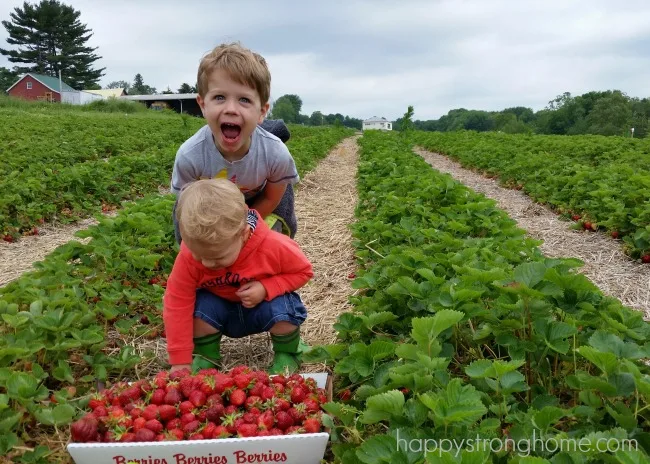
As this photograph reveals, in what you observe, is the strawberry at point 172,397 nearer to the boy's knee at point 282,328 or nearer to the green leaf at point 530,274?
the boy's knee at point 282,328

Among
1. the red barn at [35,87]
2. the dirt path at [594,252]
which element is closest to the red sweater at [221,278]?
the dirt path at [594,252]

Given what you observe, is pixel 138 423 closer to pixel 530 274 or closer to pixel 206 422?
pixel 206 422

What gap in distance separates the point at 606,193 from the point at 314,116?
3680 inches

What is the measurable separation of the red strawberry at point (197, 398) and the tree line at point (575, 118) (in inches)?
2376

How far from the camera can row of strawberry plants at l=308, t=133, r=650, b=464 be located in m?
1.50

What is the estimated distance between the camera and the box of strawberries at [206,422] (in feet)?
5.64

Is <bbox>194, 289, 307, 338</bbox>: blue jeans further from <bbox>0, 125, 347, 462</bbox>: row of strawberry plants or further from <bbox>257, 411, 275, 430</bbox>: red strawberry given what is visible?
<bbox>257, 411, 275, 430</bbox>: red strawberry

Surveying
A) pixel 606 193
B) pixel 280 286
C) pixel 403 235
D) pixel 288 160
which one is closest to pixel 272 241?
pixel 280 286

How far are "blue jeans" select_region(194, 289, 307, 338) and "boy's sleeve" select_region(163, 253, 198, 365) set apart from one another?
0.07m

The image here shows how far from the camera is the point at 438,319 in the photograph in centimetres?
180

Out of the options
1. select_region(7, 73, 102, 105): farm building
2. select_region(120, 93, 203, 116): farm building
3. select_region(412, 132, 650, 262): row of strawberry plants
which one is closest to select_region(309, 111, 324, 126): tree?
select_region(120, 93, 203, 116): farm building

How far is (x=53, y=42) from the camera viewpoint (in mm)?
63344

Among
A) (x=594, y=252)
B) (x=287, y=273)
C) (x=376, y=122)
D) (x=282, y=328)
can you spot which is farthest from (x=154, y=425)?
(x=376, y=122)

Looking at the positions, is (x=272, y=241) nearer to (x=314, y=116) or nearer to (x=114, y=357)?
Result: (x=114, y=357)
